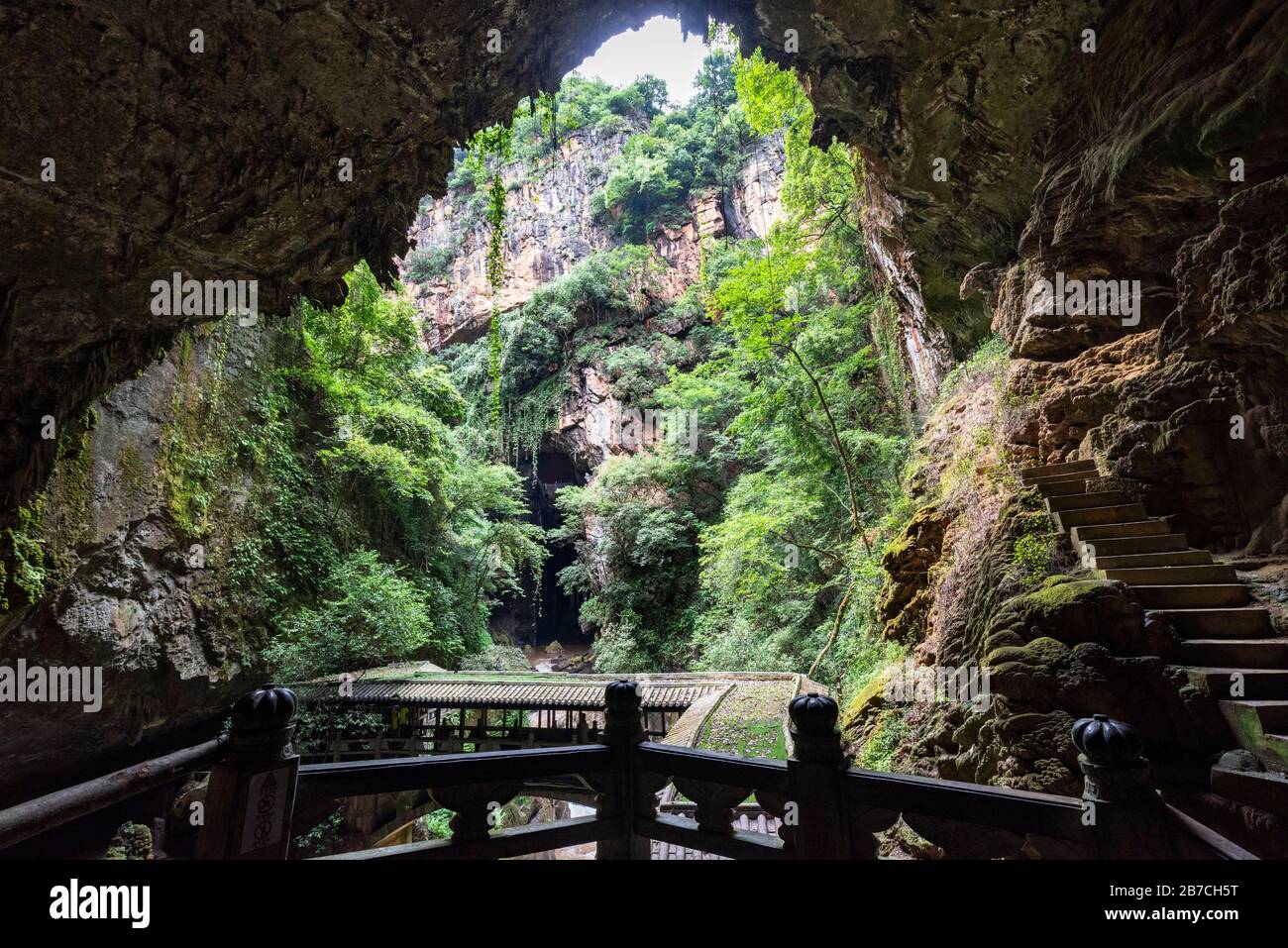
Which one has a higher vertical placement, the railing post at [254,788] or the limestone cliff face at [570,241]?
the limestone cliff face at [570,241]

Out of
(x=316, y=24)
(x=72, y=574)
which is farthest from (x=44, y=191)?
(x=72, y=574)

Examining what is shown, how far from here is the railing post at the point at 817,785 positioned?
2094 millimetres

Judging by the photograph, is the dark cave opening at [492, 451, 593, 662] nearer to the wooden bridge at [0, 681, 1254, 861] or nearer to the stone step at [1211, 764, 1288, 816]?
the wooden bridge at [0, 681, 1254, 861]

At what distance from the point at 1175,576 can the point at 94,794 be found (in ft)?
20.2

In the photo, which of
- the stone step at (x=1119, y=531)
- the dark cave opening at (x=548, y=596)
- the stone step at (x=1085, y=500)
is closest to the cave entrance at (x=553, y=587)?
the dark cave opening at (x=548, y=596)

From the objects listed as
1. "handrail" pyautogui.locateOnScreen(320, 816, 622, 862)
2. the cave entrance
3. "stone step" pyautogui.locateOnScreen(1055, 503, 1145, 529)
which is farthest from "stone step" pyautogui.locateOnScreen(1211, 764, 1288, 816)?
the cave entrance

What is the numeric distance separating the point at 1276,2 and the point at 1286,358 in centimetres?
243

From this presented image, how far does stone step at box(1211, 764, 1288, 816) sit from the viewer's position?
2.56 m

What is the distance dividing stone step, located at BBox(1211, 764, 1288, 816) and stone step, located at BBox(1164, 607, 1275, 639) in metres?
1.21

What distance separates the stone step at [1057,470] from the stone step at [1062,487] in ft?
0.66

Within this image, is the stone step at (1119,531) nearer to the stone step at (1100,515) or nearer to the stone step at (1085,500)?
the stone step at (1100,515)

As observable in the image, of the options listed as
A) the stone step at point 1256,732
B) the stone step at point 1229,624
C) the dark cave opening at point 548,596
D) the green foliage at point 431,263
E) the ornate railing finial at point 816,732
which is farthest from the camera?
the green foliage at point 431,263

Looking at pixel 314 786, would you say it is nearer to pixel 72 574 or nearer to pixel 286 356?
pixel 72 574

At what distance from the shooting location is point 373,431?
12.5 metres
